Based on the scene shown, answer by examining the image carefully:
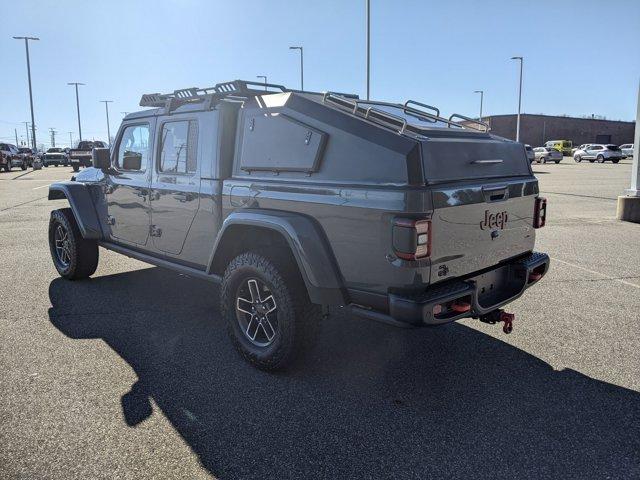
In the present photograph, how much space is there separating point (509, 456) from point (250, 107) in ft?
9.50

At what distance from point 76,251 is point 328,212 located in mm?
3944

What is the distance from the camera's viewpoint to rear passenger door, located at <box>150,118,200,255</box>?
14.3 ft

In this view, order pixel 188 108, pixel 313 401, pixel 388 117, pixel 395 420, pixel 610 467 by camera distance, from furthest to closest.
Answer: pixel 188 108 → pixel 388 117 → pixel 313 401 → pixel 395 420 → pixel 610 467

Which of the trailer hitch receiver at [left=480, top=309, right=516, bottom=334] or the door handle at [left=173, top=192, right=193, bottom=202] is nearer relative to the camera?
the trailer hitch receiver at [left=480, top=309, right=516, bottom=334]

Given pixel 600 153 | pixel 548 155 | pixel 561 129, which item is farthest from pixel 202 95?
pixel 561 129

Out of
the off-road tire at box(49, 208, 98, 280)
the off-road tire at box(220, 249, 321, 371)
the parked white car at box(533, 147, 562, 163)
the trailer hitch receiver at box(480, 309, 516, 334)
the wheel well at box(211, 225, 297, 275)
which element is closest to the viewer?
the off-road tire at box(220, 249, 321, 371)

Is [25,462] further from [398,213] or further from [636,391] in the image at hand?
[636,391]

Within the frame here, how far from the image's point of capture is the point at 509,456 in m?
2.71

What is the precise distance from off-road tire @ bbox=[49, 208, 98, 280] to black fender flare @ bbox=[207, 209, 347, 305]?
11.5 ft

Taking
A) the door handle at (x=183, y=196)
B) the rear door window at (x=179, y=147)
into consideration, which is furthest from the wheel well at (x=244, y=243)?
the rear door window at (x=179, y=147)

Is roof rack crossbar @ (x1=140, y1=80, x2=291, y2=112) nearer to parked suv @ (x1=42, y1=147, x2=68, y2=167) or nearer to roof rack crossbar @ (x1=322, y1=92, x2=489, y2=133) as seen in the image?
roof rack crossbar @ (x1=322, y1=92, x2=489, y2=133)

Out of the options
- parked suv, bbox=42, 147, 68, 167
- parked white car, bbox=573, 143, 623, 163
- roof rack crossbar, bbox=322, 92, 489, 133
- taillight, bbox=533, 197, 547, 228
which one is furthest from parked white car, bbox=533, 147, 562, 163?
taillight, bbox=533, 197, 547, 228

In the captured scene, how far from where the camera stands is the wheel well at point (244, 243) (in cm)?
372

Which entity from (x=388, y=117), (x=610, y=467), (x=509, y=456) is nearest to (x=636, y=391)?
(x=610, y=467)
